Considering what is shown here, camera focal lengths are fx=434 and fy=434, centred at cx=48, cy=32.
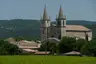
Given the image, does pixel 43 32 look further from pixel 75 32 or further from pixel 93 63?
pixel 93 63

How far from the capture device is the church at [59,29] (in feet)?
352

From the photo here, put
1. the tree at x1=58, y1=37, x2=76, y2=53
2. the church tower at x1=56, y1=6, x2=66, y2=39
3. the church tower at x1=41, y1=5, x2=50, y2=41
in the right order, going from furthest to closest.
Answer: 1. the church tower at x1=41, y1=5, x2=50, y2=41
2. the church tower at x1=56, y1=6, x2=66, y2=39
3. the tree at x1=58, y1=37, x2=76, y2=53

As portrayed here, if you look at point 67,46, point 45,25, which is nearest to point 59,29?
point 45,25

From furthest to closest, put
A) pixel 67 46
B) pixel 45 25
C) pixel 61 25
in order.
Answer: pixel 45 25, pixel 61 25, pixel 67 46

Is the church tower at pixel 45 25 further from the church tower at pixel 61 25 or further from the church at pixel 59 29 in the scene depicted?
the church tower at pixel 61 25

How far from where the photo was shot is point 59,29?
352 feet

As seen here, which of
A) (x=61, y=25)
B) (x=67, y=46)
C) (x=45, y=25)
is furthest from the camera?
(x=45, y=25)

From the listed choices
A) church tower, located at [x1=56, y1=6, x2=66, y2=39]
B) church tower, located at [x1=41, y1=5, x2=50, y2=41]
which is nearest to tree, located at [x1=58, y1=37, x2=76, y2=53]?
church tower, located at [x1=56, y1=6, x2=66, y2=39]

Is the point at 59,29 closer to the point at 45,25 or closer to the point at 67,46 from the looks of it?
the point at 45,25

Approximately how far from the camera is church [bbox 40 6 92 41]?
10719 cm

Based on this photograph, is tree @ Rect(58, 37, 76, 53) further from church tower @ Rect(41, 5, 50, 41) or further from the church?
church tower @ Rect(41, 5, 50, 41)

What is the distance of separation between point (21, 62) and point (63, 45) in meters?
54.7

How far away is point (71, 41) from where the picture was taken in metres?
73.4

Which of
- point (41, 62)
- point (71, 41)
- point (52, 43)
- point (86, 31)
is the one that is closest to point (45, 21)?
point (86, 31)
